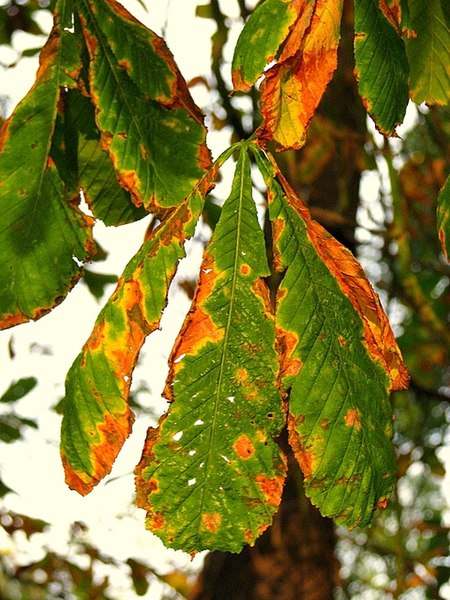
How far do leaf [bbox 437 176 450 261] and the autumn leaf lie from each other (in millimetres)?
119

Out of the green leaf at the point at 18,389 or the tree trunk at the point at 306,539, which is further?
the tree trunk at the point at 306,539

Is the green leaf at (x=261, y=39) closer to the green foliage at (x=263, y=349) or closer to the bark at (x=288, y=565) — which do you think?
the green foliage at (x=263, y=349)

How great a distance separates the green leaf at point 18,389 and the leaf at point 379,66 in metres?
1.44

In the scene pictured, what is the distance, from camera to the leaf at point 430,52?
0.57 meters

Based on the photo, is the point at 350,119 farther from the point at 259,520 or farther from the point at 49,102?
the point at 259,520

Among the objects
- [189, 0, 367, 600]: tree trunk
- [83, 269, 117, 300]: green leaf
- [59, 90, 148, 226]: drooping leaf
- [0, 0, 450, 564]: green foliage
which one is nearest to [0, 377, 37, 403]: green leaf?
[83, 269, 117, 300]: green leaf

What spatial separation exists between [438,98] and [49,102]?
28 centimetres

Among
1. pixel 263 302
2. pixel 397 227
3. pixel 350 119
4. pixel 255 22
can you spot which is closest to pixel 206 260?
pixel 263 302

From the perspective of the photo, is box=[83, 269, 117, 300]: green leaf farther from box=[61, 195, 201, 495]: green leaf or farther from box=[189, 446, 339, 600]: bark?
box=[61, 195, 201, 495]: green leaf

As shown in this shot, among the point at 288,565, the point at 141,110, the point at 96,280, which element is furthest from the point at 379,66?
the point at 288,565

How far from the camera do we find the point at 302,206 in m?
0.50

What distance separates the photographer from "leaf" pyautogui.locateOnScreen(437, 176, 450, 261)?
0.54 metres

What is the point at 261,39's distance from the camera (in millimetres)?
481

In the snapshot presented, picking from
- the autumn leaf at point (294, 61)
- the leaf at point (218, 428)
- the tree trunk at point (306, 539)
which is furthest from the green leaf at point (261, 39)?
the tree trunk at point (306, 539)
